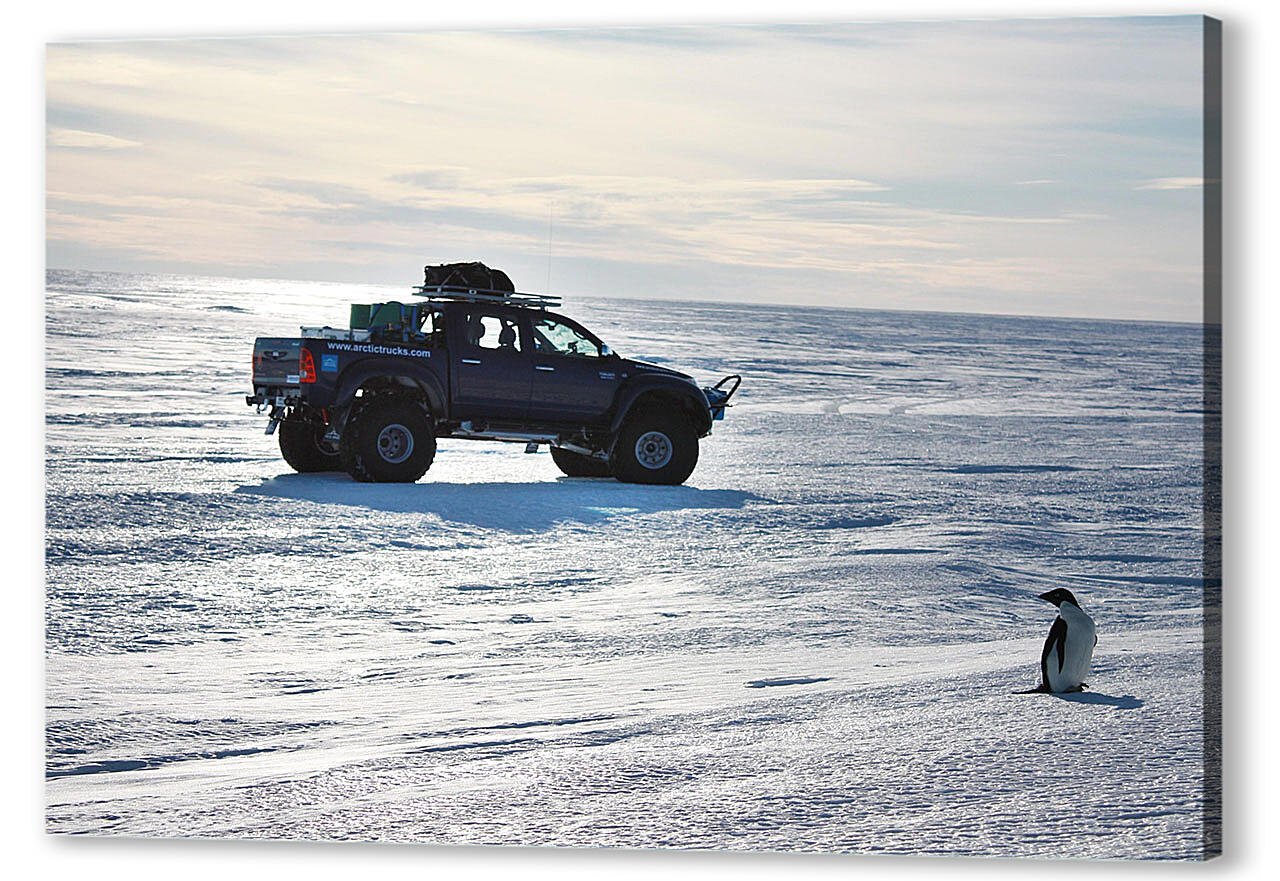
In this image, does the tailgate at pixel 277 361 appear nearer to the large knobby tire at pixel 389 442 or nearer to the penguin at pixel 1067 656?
the large knobby tire at pixel 389 442

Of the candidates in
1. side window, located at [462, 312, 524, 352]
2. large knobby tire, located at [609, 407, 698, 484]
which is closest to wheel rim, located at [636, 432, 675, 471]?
large knobby tire, located at [609, 407, 698, 484]

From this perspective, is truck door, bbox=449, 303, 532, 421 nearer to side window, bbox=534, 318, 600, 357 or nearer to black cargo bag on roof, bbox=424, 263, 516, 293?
side window, bbox=534, 318, 600, 357

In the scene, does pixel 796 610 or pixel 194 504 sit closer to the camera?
→ pixel 796 610

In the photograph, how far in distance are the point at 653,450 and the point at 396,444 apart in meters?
1.76

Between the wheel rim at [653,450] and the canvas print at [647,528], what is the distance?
116 cm

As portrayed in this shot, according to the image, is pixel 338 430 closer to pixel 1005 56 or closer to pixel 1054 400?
pixel 1005 56

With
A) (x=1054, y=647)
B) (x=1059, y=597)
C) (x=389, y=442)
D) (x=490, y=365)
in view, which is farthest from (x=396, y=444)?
(x=1054, y=647)

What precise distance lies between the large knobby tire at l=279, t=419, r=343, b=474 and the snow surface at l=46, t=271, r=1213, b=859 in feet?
0.61

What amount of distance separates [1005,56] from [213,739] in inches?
151

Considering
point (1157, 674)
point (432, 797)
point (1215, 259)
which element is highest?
point (1215, 259)

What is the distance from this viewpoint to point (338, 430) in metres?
9.70

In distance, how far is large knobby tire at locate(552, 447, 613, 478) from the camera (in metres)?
10.8

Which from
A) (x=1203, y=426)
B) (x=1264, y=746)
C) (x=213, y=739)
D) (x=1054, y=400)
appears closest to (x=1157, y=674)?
(x=1264, y=746)

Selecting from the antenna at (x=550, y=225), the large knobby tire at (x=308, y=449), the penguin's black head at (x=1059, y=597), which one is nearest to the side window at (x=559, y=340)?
the large knobby tire at (x=308, y=449)
